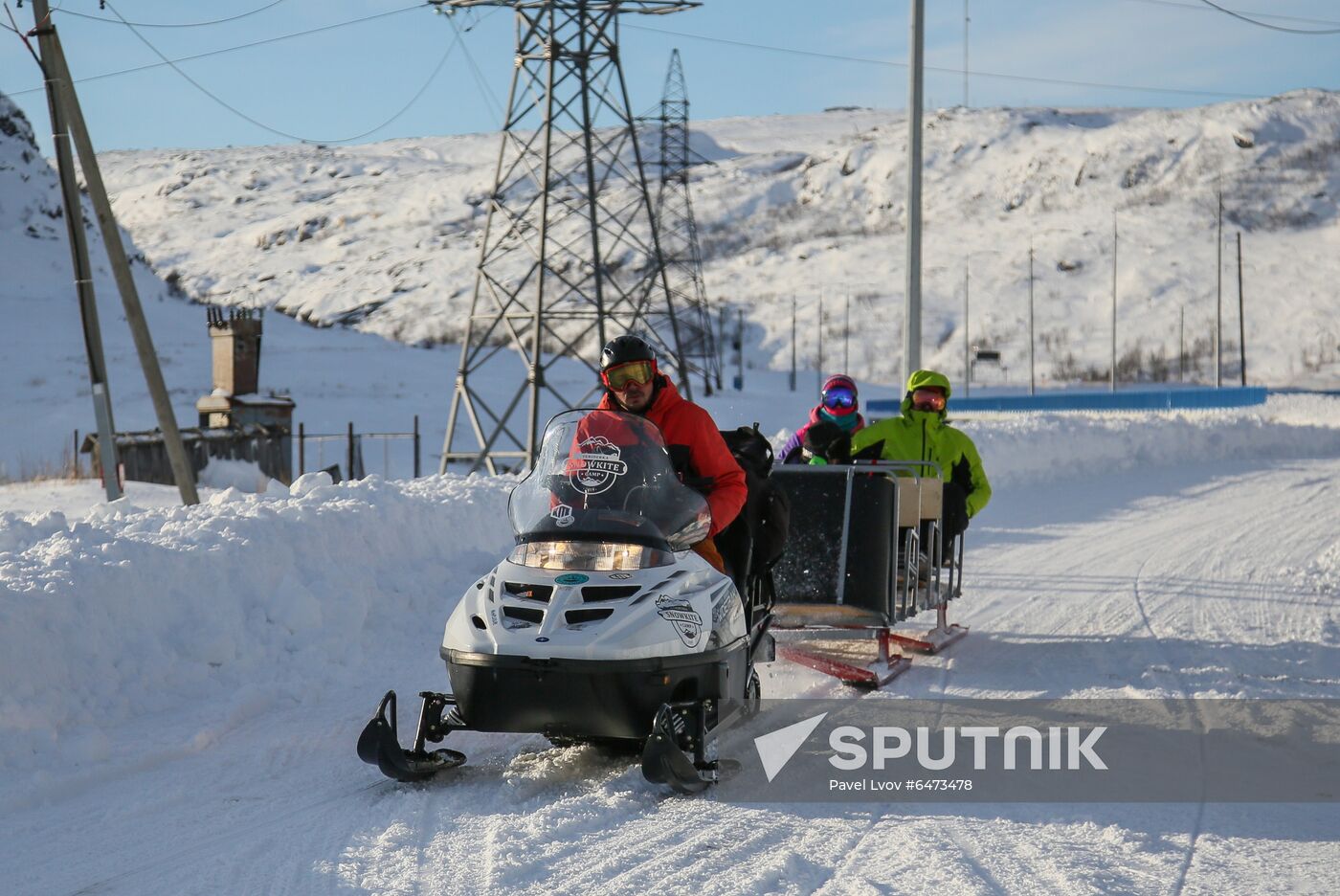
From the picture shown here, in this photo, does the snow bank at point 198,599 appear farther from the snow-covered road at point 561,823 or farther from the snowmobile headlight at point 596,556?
the snowmobile headlight at point 596,556

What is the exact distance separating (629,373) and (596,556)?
3.67ft

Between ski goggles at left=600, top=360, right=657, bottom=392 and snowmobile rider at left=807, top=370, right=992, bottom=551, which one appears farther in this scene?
snowmobile rider at left=807, top=370, right=992, bottom=551

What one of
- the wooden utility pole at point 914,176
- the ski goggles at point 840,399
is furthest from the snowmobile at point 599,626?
the wooden utility pole at point 914,176

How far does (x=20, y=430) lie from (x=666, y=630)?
31667 millimetres

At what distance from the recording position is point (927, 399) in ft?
33.7

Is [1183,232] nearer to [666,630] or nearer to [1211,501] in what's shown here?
[1211,501]

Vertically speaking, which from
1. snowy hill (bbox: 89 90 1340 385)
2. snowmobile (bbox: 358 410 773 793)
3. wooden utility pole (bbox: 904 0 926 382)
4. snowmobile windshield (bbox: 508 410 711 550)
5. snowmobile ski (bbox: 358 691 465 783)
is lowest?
snowmobile ski (bbox: 358 691 465 783)

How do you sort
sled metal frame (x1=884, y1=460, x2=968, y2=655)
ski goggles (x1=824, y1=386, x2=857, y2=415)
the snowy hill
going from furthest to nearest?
1. the snowy hill
2. ski goggles (x1=824, y1=386, x2=857, y2=415)
3. sled metal frame (x1=884, y1=460, x2=968, y2=655)

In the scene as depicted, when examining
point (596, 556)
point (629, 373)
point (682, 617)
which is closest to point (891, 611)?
point (629, 373)

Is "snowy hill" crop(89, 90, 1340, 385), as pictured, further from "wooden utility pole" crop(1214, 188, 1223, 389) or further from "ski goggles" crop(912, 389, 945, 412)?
"ski goggles" crop(912, 389, 945, 412)

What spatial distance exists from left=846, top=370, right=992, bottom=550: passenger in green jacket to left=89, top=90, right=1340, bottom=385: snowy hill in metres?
62.2

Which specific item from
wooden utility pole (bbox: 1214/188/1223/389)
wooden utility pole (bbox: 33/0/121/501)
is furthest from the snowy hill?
wooden utility pole (bbox: 33/0/121/501)

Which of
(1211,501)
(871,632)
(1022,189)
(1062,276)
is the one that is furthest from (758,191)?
(871,632)

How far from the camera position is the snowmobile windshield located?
6.22 m
